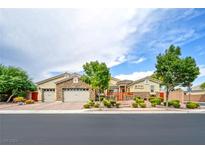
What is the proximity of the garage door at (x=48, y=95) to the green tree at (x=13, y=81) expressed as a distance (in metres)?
1.87

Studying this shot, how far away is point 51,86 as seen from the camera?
39.8 m

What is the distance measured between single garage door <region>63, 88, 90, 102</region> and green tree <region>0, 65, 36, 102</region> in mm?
5762

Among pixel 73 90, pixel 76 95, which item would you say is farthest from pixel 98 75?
pixel 73 90

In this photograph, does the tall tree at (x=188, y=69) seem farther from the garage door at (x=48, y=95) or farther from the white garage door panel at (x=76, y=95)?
the garage door at (x=48, y=95)

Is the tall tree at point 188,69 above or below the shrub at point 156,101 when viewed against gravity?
above

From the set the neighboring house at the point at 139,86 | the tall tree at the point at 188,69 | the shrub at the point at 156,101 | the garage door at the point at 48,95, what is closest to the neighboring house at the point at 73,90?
the garage door at the point at 48,95

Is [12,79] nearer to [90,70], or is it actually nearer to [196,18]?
[90,70]

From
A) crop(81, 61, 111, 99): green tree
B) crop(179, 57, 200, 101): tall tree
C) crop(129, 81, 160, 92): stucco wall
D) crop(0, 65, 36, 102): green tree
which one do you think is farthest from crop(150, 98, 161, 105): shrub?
crop(0, 65, 36, 102): green tree

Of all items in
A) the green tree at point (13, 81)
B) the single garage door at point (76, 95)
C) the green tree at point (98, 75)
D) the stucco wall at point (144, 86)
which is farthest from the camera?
the stucco wall at point (144, 86)

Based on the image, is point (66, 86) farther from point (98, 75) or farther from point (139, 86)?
point (139, 86)

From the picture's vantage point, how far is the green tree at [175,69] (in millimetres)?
23469

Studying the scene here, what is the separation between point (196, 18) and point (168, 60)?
20.8ft

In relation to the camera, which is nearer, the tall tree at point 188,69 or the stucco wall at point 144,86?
the tall tree at point 188,69
